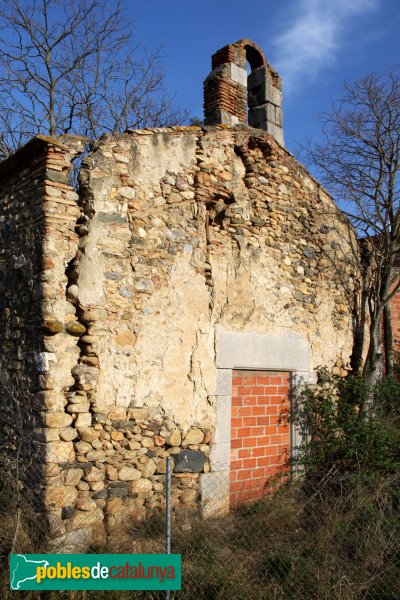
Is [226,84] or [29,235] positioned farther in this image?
[226,84]

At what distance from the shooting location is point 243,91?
288 inches

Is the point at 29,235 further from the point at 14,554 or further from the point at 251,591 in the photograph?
the point at 251,591

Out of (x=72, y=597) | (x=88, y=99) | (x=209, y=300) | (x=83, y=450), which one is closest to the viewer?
(x=72, y=597)

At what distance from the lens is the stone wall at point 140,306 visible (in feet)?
16.0

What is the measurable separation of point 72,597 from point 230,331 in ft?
10.6

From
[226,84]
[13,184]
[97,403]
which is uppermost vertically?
[226,84]

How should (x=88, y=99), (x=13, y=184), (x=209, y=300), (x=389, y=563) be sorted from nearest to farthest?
1. (x=389, y=563)
2. (x=13, y=184)
3. (x=209, y=300)
4. (x=88, y=99)

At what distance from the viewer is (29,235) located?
516 centimetres

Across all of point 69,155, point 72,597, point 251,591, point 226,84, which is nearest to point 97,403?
point 72,597

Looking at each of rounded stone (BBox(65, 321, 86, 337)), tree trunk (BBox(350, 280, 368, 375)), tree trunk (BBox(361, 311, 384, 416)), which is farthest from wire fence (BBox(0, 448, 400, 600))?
tree trunk (BBox(350, 280, 368, 375))

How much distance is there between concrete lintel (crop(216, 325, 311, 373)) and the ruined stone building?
20mm

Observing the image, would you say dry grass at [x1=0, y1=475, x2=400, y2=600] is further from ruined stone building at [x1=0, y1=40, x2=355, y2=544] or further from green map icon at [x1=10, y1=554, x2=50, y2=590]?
ruined stone building at [x1=0, y1=40, x2=355, y2=544]

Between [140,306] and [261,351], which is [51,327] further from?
[261,351]

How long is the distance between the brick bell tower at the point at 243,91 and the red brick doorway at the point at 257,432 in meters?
3.50
